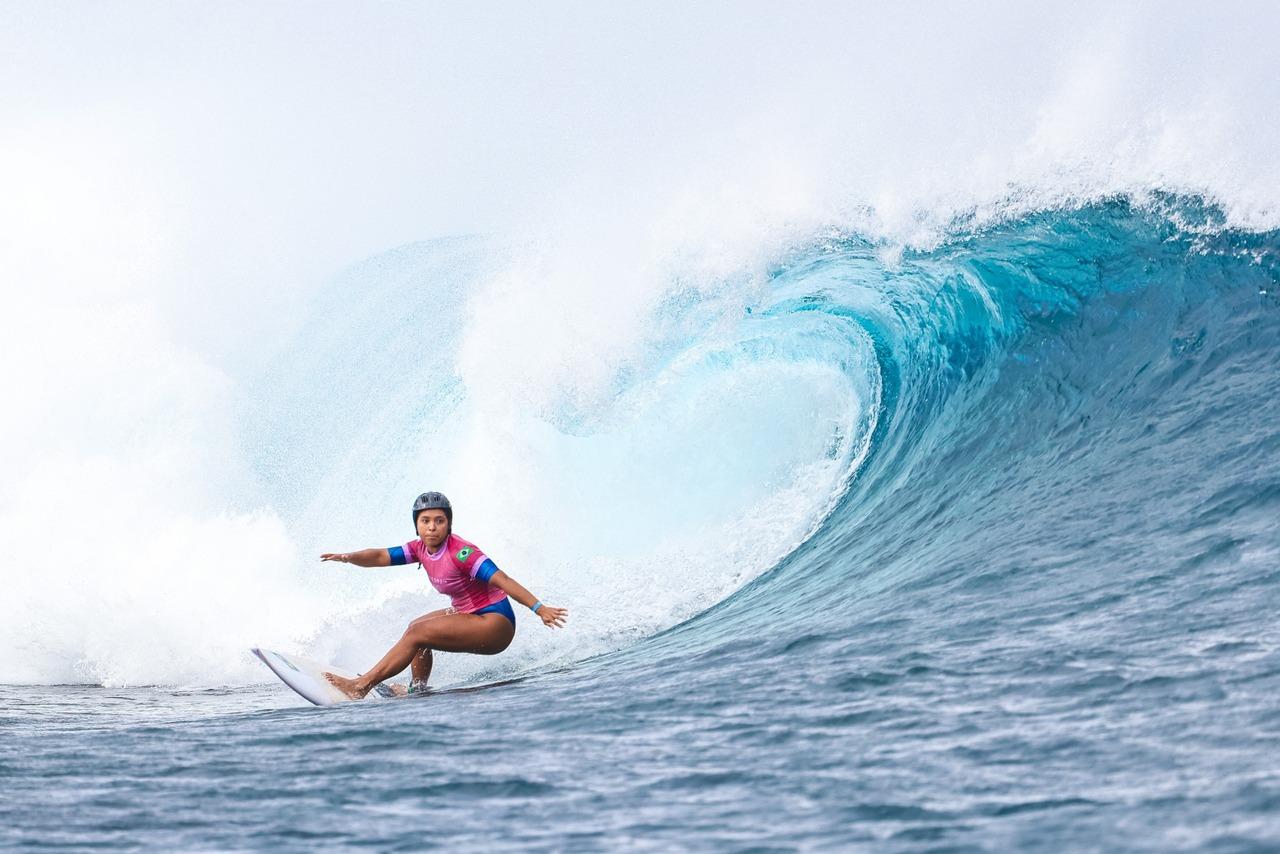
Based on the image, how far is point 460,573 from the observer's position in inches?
259

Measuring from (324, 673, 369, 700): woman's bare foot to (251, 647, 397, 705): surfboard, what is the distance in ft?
0.07

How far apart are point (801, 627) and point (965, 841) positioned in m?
3.31

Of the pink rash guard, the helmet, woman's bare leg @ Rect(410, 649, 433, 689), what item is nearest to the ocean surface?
woman's bare leg @ Rect(410, 649, 433, 689)

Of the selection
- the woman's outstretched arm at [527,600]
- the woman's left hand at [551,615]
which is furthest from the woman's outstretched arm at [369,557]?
the woman's left hand at [551,615]

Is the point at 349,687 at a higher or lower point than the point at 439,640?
lower

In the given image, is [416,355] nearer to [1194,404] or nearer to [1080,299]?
[1080,299]

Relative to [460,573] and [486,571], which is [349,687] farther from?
[486,571]

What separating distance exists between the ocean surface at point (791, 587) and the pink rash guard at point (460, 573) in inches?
19.7

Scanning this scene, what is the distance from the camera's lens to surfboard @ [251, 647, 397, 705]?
6.18 metres

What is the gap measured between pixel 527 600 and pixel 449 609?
27.6 inches

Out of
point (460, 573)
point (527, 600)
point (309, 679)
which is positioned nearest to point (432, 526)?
point (460, 573)

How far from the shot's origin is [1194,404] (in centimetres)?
731

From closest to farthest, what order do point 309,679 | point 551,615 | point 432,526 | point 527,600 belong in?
point 551,615 → point 527,600 → point 309,679 → point 432,526

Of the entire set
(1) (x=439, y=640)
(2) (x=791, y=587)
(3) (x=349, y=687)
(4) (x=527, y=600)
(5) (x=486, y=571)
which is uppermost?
(2) (x=791, y=587)
